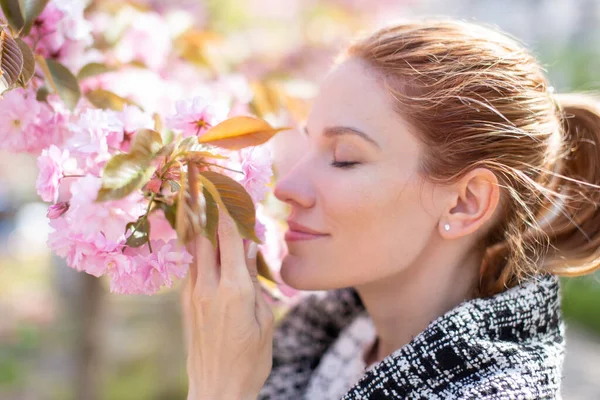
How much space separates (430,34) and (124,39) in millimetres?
618

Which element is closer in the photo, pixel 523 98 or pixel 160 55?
pixel 523 98

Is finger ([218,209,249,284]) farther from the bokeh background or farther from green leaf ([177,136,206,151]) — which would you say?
the bokeh background

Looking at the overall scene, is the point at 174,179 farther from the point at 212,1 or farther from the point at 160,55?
the point at 212,1

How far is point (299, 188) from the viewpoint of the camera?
111 centimetres

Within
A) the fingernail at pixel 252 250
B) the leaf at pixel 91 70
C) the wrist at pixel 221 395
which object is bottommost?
the wrist at pixel 221 395

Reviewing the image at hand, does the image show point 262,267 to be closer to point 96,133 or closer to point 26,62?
→ point 96,133

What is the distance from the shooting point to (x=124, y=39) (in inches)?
48.1

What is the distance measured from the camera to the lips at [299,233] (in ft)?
3.69

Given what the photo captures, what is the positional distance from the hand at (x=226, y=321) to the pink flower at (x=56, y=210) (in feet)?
0.74

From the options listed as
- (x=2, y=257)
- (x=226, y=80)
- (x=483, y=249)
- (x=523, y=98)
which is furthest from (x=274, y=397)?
(x=2, y=257)

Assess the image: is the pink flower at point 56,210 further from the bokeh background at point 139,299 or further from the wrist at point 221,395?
the bokeh background at point 139,299

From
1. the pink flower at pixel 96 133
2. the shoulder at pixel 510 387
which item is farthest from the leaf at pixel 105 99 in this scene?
the shoulder at pixel 510 387

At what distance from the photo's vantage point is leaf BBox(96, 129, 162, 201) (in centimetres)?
67

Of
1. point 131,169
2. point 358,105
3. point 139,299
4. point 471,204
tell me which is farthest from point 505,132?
point 139,299
